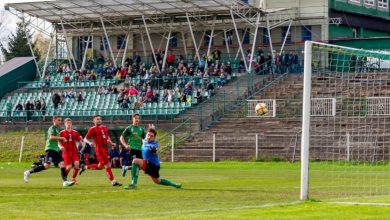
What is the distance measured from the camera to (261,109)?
54188 millimetres

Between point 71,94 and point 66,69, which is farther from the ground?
point 66,69

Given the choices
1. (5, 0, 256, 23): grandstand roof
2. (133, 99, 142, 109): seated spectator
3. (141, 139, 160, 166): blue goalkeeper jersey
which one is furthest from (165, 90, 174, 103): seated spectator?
(141, 139, 160, 166): blue goalkeeper jersey

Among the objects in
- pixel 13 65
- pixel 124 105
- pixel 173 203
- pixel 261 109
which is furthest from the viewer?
pixel 13 65

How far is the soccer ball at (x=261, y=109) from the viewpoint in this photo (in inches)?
2132

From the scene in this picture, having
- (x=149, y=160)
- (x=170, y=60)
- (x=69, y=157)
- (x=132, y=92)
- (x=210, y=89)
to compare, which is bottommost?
(x=69, y=157)

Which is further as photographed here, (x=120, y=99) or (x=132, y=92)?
(x=132, y=92)

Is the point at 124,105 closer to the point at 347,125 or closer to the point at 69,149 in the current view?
the point at 347,125

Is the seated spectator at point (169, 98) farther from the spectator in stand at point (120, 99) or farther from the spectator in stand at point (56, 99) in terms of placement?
the spectator in stand at point (56, 99)

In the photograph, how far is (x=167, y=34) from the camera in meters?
71.6

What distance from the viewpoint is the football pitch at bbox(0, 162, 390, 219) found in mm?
17516

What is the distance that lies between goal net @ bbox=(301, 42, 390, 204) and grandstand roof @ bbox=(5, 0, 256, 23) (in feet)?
60.0

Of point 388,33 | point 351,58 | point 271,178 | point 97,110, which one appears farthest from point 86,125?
point 351,58

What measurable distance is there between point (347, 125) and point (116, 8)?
88.5 feet

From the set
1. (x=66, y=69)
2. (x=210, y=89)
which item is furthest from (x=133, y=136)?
(x=66, y=69)
